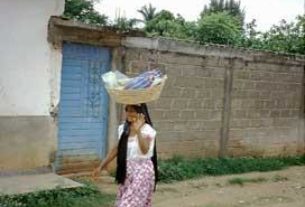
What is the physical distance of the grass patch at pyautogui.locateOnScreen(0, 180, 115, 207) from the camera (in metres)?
6.58

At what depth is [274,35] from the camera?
13.9m

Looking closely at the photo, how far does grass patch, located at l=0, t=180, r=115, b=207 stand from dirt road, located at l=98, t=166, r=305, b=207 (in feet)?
1.49

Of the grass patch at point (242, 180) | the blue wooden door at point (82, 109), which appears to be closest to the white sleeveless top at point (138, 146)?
the blue wooden door at point (82, 109)

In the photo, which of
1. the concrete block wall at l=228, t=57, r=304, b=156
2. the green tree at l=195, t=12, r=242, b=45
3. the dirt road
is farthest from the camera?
the green tree at l=195, t=12, r=242, b=45

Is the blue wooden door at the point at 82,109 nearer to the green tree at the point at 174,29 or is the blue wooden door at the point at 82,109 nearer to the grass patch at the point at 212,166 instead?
the grass patch at the point at 212,166

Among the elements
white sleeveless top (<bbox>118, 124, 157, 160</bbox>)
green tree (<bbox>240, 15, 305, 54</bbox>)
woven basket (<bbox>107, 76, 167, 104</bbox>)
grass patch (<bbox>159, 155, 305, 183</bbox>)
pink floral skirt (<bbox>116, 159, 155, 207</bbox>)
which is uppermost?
green tree (<bbox>240, 15, 305, 54</bbox>)

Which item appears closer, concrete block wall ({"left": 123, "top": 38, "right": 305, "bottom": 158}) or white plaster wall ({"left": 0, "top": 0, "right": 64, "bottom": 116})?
white plaster wall ({"left": 0, "top": 0, "right": 64, "bottom": 116})

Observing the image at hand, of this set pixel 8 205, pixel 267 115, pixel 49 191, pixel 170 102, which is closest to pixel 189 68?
pixel 170 102

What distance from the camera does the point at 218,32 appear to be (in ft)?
41.7

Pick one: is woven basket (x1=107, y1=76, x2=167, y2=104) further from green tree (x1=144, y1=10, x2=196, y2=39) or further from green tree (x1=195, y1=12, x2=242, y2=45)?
green tree (x1=195, y1=12, x2=242, y2=45)

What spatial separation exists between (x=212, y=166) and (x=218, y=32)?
389 centimetres

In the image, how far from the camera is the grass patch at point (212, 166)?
354 inches

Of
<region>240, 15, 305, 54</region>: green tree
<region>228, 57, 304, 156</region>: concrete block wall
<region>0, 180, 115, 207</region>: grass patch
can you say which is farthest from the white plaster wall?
<region>240, 15, 305, 54</region>: green tree

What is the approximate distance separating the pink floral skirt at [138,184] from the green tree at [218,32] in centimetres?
756
